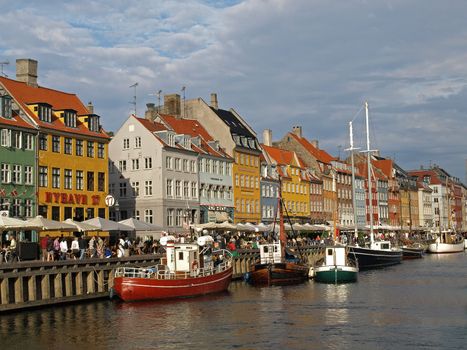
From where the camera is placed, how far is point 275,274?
5562 cm

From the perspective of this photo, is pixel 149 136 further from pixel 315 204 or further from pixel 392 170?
pixel 392 170

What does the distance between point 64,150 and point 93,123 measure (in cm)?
525

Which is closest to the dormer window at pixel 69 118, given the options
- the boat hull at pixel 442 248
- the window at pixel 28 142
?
the window at pixel 28 142

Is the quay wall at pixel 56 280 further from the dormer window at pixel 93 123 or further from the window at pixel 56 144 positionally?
the dormer window at pixel 93 123

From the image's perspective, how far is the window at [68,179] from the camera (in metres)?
63.8

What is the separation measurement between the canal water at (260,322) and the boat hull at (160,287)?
0.71m

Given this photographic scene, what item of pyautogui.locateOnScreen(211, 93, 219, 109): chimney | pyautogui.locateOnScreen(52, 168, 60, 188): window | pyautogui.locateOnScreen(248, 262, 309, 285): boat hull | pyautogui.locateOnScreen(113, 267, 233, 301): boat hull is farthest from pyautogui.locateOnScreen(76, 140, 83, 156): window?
pyautogui.locateOnScreen(211, 93, 219, 109): chimney

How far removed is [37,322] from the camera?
35812mm

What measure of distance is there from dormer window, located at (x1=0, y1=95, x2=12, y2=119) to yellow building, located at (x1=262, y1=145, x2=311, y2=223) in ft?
166

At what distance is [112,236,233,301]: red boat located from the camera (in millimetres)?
43438

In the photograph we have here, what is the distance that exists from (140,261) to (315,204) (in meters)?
70.0

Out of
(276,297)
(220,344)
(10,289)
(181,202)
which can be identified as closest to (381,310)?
(276,297)

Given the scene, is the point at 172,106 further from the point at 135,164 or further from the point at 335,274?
the point at 335,274

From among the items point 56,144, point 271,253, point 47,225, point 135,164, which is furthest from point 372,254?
point 47,225
